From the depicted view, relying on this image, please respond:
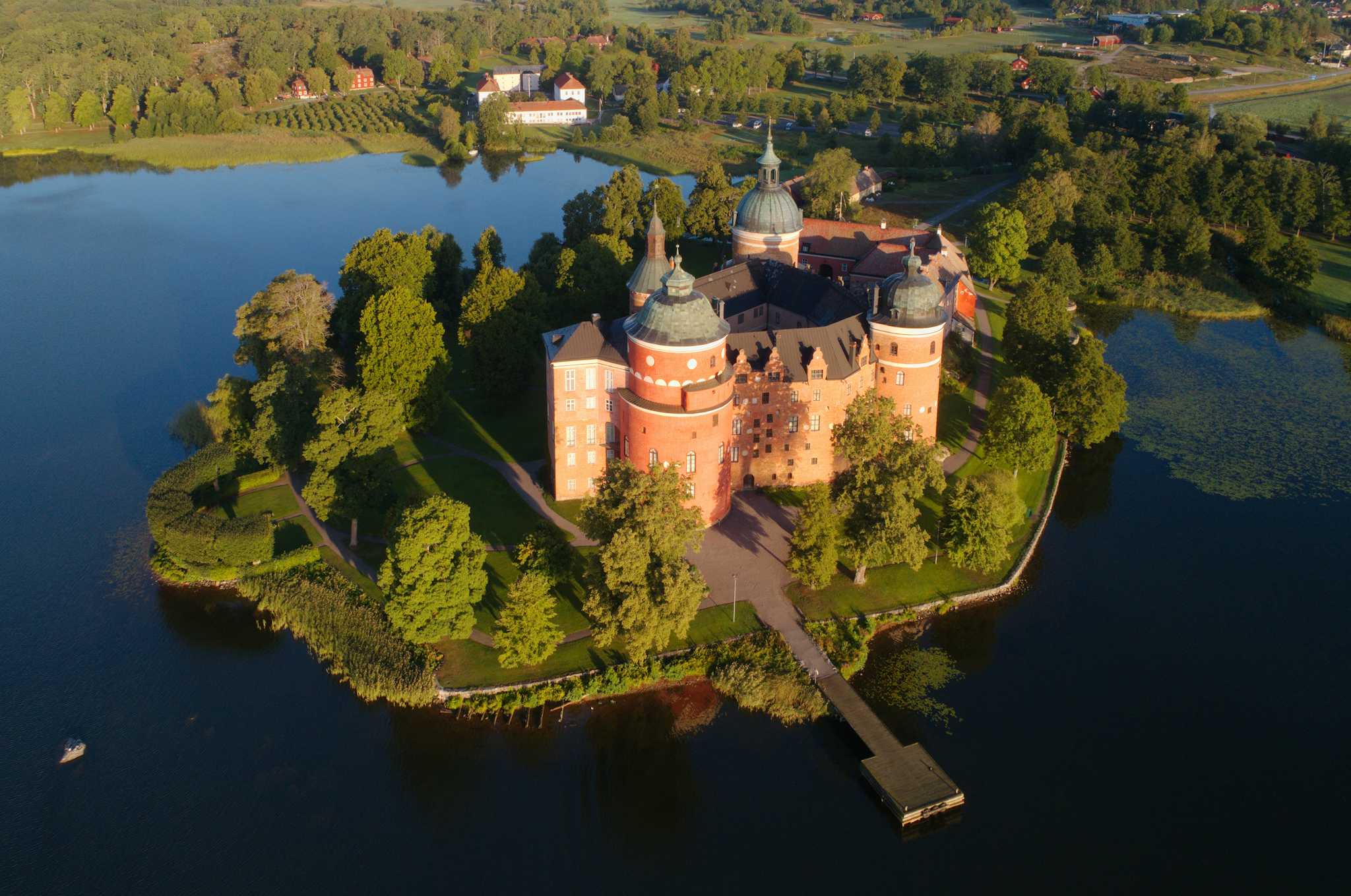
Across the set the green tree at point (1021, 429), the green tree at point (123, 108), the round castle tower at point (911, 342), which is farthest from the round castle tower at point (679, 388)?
the green tree at point (123, 108)

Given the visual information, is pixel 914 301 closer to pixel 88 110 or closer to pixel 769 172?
pixel 769 172

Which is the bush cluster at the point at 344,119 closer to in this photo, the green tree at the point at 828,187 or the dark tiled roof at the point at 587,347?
the green tree at the point at 828,187

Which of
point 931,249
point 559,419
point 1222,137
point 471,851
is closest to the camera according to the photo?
point 471,851

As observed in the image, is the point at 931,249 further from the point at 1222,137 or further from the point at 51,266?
the point at 51,266

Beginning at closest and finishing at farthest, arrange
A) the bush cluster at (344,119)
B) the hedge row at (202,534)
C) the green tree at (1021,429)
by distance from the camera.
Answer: the hedge row at (202,534) < the green tree at (1021,429) < the bush cluster at (344,119)

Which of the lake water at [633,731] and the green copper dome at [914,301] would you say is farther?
the green copper dome at [914,301]

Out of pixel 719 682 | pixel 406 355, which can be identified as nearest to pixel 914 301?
pixel 719 682

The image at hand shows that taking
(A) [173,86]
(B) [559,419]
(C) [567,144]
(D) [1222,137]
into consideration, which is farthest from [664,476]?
(A) [173,86]
